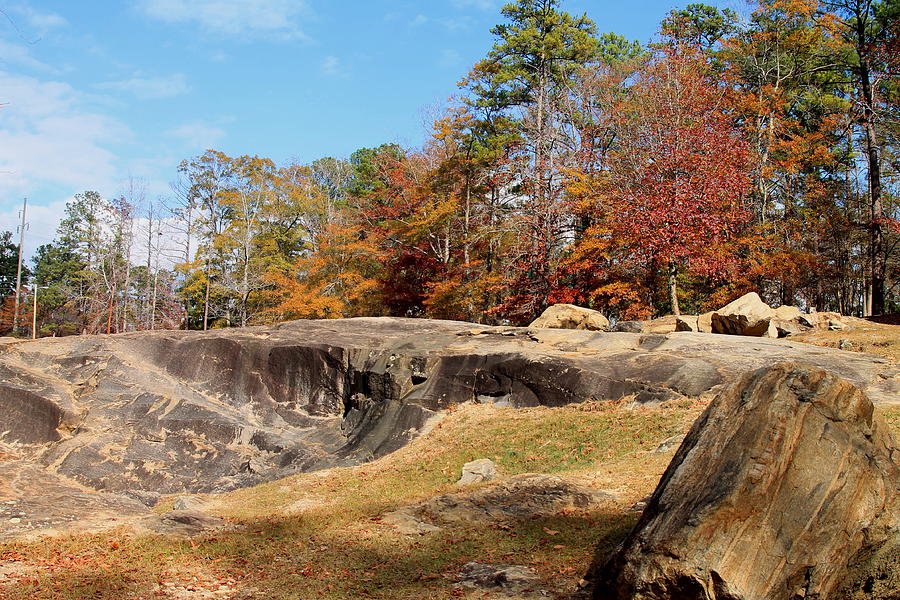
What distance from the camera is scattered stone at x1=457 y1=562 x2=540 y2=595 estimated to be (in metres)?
7.24

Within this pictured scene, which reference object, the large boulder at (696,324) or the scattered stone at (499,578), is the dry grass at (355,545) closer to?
the scattered stone at (499,578)

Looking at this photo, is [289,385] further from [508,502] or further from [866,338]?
[866,338]

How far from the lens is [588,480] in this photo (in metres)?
11.2

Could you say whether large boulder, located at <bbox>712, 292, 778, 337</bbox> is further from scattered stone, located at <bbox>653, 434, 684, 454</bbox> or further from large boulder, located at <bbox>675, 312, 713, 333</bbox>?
scattered stone, located at <bbox>653, 434, 684, 454</bbox>

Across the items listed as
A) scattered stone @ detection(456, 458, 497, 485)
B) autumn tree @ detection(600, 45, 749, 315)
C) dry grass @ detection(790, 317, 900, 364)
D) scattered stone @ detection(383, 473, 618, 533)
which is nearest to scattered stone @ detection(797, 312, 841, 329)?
dry grass @ detection(790, 317, 900, 364)

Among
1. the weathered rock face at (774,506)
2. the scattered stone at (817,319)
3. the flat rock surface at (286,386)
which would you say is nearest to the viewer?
the weathered rock face at (774,506)

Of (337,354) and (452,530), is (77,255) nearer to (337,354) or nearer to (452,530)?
(337,354)

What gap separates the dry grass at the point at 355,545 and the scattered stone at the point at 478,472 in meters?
0.29

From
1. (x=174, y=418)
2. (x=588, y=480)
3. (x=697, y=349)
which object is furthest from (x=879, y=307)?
(x=174, y=418)

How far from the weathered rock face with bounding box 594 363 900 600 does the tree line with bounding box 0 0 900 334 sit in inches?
704

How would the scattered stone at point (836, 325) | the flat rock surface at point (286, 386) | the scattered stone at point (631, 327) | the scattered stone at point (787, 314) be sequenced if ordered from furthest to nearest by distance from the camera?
the scattered stone at point (631, 327), the scattered stone at point (787, 314), the scattered stone at point (836, 325), the flat rock surface at point (286, 386)

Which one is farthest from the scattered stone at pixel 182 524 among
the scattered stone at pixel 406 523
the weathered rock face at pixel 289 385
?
the weathered rock face at pixel 289 385

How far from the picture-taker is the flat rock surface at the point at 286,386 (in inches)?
600

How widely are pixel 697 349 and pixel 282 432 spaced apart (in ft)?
34.3
